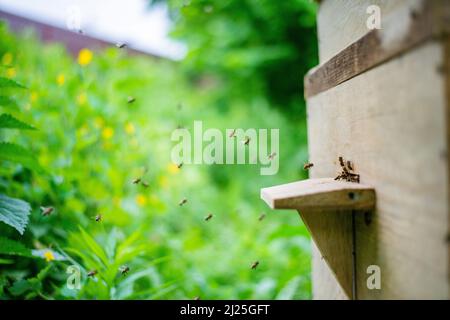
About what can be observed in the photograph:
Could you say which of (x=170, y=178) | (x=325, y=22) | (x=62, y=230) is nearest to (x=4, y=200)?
(x=62, y=230)

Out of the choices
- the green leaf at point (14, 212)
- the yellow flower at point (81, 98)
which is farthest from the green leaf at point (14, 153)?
the yellow flower at point (81, 98)

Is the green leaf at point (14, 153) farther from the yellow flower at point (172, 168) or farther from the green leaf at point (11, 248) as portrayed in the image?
the yellow flower at point (172, 168)

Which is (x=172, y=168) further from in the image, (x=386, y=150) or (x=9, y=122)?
(x=386, y=150)

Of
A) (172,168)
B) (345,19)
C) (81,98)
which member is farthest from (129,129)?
(345,19)

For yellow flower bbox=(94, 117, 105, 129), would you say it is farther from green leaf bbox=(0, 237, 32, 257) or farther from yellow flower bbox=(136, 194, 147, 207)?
green leaf bbox=(0, 237, 32, 257)

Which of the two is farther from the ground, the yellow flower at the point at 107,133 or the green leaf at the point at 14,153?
the yellow flower at the point at 107,133
